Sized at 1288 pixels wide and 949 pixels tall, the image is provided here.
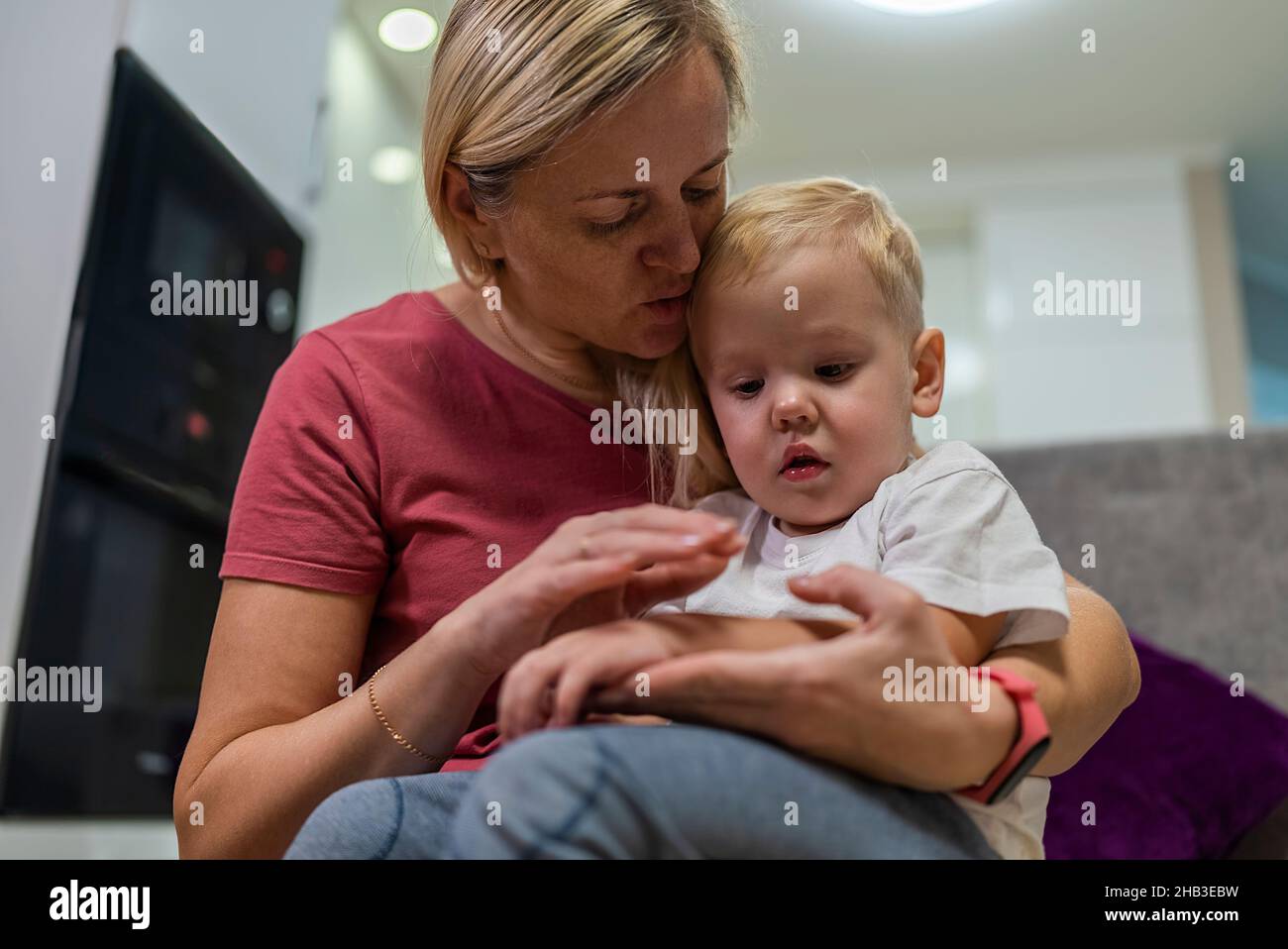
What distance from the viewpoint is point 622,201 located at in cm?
98

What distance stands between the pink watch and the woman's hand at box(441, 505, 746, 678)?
0.18 meters

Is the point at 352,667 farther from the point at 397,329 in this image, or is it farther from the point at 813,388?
the point at 813,388

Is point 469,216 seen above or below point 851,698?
above

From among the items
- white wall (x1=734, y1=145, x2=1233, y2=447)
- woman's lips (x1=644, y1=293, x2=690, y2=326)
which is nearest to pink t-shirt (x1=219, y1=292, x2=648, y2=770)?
woman's lips (x1=644, y1=293, x2=690, y2=326)

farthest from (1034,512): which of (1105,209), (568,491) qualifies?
(1105,209)

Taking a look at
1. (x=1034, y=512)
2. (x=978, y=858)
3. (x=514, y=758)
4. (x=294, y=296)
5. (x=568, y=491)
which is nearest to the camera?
(x=514, y=758)

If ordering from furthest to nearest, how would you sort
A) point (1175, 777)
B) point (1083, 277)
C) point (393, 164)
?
1. point (1083, 277)
2. point (393, 164)
3. point (1175, 777)

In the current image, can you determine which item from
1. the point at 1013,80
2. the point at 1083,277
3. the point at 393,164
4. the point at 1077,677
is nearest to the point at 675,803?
the point at 1077,677

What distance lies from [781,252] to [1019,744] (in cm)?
45

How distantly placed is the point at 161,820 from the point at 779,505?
6.02 feet

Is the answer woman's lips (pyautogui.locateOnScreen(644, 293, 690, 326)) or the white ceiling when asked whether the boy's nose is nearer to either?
woman's lips (pyautogui.locateOnScreen(644, 293, 690, 326))

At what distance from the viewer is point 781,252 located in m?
0.96

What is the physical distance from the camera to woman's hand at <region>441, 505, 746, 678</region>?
657 millimetres
